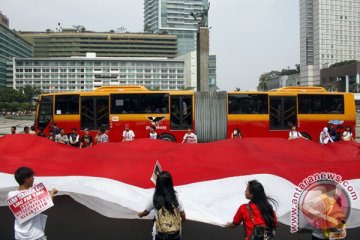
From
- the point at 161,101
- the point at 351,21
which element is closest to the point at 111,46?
the point at 351,21

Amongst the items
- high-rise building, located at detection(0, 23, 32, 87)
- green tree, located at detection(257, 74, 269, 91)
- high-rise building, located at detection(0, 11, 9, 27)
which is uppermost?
high-rise building, located at detection(0, 11, 9, 27)

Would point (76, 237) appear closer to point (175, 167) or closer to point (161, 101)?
A: point (175, 167)

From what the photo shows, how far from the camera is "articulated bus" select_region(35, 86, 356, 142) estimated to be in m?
22.2

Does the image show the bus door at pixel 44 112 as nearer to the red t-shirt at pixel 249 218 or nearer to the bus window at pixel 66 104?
the bus window at pixel 66 104

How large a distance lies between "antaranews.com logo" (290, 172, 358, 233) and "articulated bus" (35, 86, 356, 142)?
16.5 meters

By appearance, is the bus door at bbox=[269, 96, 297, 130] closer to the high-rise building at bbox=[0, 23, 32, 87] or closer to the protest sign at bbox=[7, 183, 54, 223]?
the protest sign at bbox=[7, 183, 54, 223]

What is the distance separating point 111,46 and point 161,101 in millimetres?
177739

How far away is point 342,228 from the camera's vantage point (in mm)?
4809

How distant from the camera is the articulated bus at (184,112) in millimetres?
22203

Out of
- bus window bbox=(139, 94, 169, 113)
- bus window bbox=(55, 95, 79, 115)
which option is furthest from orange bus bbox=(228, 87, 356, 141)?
bus window bbox=(55, 95, 79, 115)

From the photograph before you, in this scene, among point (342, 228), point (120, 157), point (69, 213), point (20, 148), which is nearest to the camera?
point (342, 228)

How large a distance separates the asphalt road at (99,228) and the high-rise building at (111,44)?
190861 mm

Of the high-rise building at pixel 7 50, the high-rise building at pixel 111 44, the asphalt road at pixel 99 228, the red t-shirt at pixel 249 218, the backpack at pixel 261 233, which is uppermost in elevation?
the high-rise building at pixel 111 44

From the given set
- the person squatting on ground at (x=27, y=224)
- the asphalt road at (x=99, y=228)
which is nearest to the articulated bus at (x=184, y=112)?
the asphalt road at (x=99, y=228)
